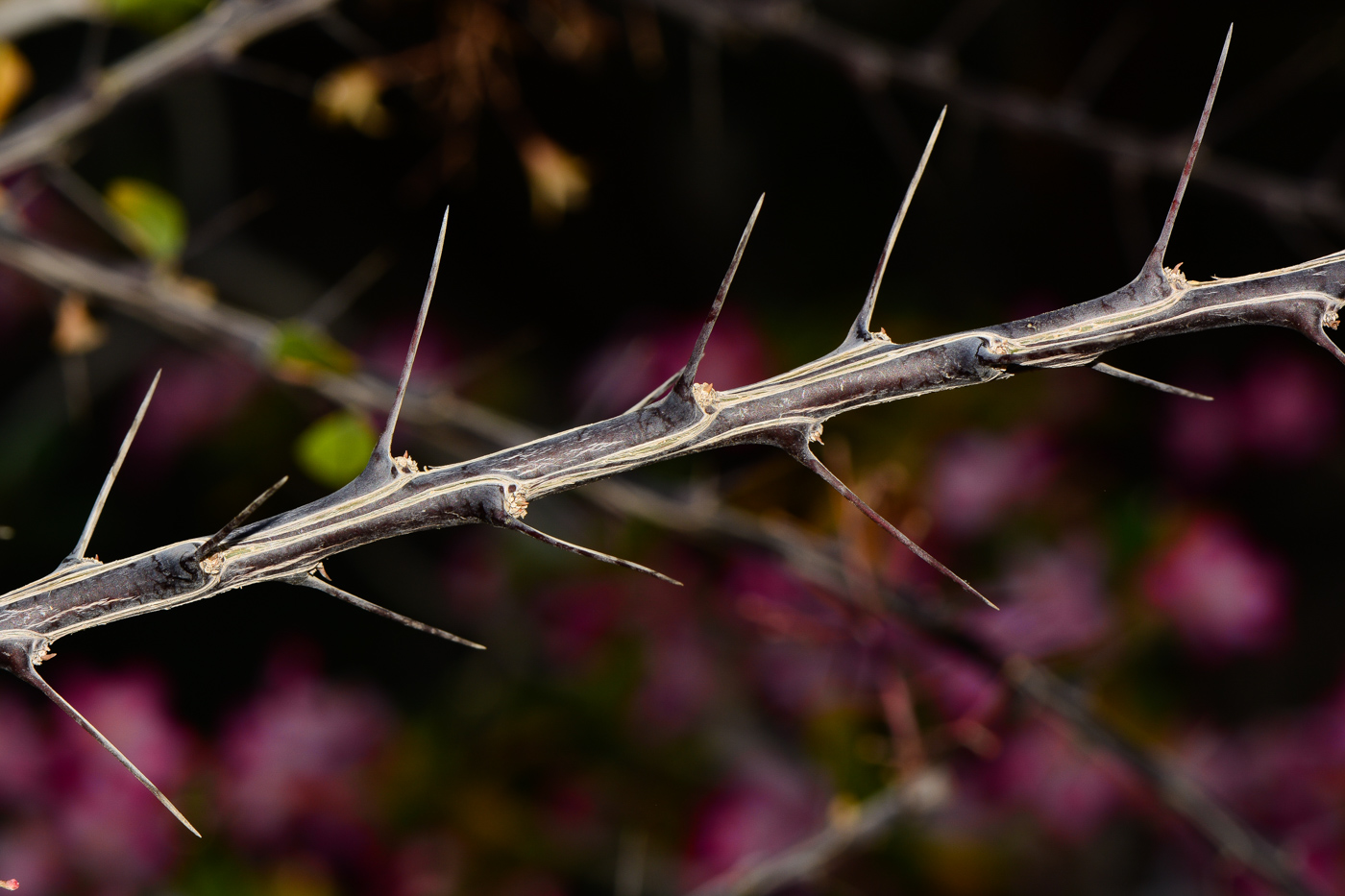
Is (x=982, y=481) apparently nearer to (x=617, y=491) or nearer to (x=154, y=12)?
(x=617, y=491)

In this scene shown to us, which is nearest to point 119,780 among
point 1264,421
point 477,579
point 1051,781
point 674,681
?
point 477,579

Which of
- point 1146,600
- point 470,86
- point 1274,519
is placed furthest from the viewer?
point 1274,519

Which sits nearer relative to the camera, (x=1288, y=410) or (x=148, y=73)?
(x=148, y=73)

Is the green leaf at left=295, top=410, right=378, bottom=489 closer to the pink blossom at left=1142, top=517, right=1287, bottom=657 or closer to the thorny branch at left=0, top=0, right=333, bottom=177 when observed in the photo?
the thorny branch at left=0, top=0, right=333, bottom=177

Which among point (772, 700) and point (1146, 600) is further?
point (772, 700)

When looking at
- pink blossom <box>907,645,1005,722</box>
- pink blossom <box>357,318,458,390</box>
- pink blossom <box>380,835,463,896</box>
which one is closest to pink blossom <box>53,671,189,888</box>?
pink blossom <box>380,835,463,896</box>

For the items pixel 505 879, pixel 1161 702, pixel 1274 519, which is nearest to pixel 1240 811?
pixel 1161 702

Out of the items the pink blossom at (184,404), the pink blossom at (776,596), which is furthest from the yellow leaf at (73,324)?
the pink blossom at (184,404)

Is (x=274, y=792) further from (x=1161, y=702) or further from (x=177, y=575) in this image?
(x=1161, y=702)
